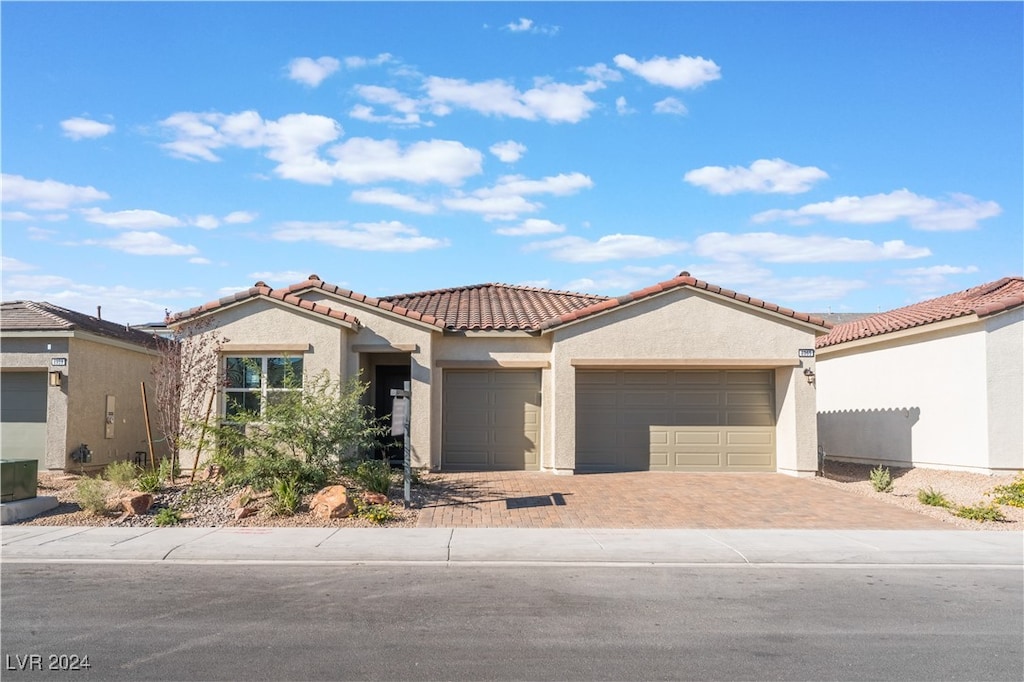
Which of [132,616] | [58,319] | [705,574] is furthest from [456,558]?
[58,319]

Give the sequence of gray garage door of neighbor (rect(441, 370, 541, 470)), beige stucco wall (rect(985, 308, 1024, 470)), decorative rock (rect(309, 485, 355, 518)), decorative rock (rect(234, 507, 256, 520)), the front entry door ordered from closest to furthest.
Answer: decorative rock (rect(309, 485, 355, 518)) < decorative rock (rect(234, 507, 256, 520)) < beige stucco wall (rect(985, 308, 1024, 470)) < gray garage door of neighbor (rect(441, 370, 541, 470)) < the front entry door

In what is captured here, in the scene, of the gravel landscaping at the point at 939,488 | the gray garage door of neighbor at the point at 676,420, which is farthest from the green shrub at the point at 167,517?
the gravel landscaping at the point at 939,488

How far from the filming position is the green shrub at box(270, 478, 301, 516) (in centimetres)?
1234

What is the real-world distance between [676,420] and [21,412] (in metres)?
14.6

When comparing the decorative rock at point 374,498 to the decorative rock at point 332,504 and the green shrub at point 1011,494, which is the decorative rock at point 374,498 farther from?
the green shrub at point 1011,494

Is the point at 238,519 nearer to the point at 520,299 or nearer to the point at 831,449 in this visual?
the point at 520,299

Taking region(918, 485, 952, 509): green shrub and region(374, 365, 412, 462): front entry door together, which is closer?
region(918, 485, 952, 509): green shrub

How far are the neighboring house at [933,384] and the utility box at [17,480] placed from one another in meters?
17.6

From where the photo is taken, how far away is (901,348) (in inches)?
749

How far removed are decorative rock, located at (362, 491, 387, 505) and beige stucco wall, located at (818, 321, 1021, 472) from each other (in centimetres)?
1207

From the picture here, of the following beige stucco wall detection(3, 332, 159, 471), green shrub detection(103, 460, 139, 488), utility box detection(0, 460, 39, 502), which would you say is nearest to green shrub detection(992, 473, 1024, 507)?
green shrub detection(103, 460, 139, 488)

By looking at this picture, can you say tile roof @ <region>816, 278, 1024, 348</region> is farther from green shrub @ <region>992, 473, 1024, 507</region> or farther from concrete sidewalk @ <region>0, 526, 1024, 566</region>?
concrete sidewalk @ <region>0, 526, 1024, 566</region>

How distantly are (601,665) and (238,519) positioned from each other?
304 inches

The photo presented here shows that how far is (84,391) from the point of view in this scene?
58.6 feet
